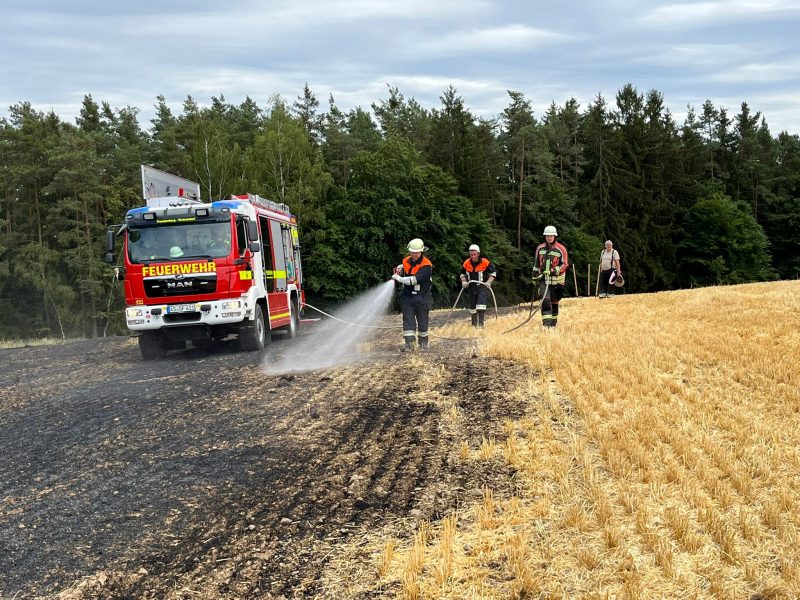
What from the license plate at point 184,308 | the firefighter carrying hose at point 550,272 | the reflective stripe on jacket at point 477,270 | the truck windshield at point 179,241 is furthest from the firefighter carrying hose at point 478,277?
the license plate at point 184,308

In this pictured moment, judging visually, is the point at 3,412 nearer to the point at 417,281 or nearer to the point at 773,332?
the point at 417,281

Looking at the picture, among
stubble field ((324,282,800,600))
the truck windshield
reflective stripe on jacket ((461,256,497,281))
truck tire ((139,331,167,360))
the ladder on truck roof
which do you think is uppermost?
the ladder on truck roof

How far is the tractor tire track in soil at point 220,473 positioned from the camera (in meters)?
4.62

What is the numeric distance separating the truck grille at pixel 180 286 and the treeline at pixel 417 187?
30860 mm

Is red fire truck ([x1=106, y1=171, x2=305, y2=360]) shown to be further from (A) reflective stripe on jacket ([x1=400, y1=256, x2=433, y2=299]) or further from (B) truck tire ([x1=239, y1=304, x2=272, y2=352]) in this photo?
(A) reflective stripe on jacket ([x1=400, y1=256, x2=433, y2=299])

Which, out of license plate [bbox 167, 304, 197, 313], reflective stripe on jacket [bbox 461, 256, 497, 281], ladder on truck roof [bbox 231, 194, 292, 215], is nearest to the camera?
license plate [bbox 167, 304, 197, 313]

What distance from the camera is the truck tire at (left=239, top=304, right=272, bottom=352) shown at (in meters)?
14.5

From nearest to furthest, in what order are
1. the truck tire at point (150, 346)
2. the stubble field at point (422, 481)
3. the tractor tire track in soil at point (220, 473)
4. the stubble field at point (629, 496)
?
the stubble field at point (629, 496)
the stubble field at point (422, 481)
the tractor tire track in soil at point (220, 473)
the truck tire at point (150, 346)

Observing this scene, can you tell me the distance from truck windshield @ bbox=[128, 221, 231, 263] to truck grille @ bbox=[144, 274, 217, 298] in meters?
0.38

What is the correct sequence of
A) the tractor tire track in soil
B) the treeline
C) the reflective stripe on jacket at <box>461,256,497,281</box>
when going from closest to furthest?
1. the tractor tire track in soil
2. the reflective stripe on jacket at <box>461,256,497,281</box>
3. the treeline

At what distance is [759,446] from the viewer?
261 inches

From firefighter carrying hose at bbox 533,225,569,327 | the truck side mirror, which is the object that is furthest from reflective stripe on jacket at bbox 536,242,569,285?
the truck side mirror

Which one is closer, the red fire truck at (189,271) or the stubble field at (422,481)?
the stubble field at (422,481)

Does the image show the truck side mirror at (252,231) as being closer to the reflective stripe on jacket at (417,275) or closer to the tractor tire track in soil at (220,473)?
the reflective stripe on jacket at (417,275)
